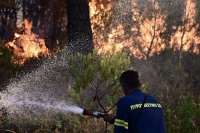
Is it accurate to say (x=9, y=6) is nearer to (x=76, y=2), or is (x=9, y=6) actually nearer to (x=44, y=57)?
(x=44, y=57)

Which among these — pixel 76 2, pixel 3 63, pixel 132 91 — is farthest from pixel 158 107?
pixel 3 63

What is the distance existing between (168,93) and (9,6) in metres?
8.75

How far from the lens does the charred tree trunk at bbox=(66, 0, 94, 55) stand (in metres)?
6.51

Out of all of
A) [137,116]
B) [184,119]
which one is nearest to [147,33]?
[184,119]

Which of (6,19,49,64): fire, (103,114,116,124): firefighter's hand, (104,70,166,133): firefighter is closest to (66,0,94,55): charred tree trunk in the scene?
(6,19,49,64): fire

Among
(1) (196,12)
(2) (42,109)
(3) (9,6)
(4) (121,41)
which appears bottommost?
(2) (42,109)

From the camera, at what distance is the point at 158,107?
248 cm

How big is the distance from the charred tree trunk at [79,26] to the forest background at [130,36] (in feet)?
4.07

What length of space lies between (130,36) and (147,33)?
662mm

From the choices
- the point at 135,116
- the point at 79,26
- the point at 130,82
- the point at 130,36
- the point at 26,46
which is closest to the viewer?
the point at 135,116

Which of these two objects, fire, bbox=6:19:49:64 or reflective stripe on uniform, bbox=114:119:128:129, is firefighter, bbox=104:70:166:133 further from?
fire, bbox=6:19:49:64

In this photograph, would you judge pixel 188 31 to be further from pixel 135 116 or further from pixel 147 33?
pixel 135 116

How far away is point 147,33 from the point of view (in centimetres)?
1044

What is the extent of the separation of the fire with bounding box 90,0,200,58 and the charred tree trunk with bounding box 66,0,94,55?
2.73 m
